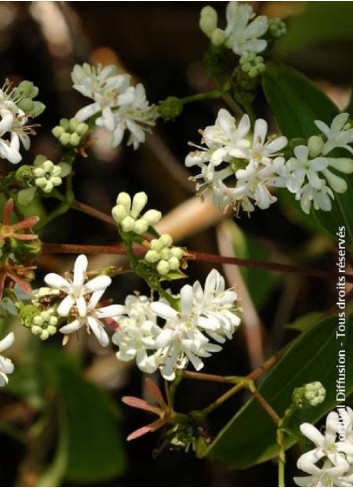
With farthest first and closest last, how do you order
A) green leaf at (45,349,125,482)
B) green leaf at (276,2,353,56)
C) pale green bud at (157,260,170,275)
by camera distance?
green leaf at (45,349,125,482), green leaf at (276,2,353,56), pale green bud at (157,260,170,275)

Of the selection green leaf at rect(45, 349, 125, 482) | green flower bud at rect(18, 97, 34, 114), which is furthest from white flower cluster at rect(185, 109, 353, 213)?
green leaf at rect(45, 349, 125, 482)

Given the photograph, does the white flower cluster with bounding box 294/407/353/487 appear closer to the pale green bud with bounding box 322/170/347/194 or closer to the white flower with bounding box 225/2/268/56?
the pale green bud with bounding box 322/170/347/194

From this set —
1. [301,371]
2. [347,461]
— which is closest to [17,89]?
[301,371]

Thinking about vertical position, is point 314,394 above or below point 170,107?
below

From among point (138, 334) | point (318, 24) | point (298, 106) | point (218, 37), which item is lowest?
point (138, 334)

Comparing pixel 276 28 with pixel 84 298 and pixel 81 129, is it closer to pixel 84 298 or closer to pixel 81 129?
pixel 81 129

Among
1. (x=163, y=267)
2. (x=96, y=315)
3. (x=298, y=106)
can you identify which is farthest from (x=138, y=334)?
(x=298, y=106)

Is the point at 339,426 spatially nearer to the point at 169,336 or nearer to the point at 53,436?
the point at 169,336
